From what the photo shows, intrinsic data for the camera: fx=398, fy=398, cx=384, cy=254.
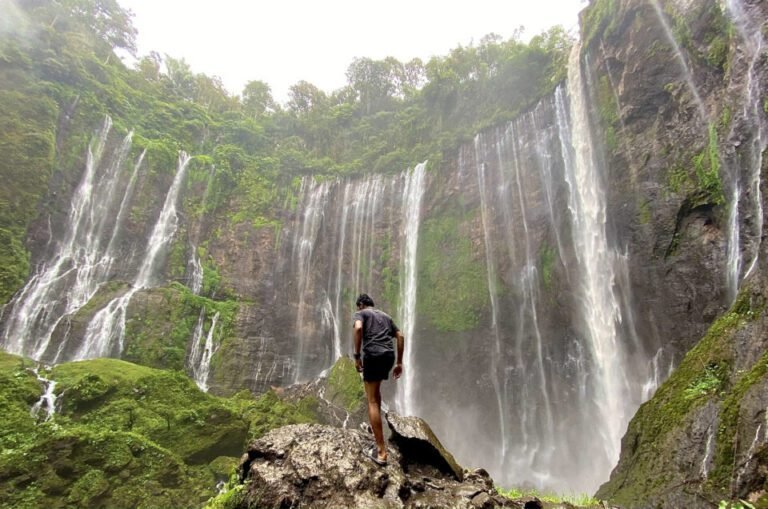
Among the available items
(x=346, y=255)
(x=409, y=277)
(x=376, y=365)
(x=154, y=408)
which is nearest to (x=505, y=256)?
(x=409, y=277)

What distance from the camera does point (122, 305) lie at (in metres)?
15.6

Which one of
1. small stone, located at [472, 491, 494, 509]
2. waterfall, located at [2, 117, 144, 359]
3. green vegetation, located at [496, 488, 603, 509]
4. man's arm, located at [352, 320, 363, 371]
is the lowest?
green vegetation, located at [496, 488, 603, 509]

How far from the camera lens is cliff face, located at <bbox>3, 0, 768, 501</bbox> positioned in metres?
11.3

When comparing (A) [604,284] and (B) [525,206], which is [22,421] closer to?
(A) [604,284]

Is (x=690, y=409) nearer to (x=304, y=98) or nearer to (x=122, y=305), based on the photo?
(x=122, y=305)

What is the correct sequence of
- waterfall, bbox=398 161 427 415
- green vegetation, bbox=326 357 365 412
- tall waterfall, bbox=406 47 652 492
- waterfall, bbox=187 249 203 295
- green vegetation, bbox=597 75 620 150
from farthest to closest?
1. waterfall, bbox=187 249 203 295
2. waterfall, bbox=398 161 427 415
3. green vegetation, bbox=597 75 620 150
4. green vegetation, bbox=326 357 365 412
5. tall waterfall, bbox=406 47 652 492

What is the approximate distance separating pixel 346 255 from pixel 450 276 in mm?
5985

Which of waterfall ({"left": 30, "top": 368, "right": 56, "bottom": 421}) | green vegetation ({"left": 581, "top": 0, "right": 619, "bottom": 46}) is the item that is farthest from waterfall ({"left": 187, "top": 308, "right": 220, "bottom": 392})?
green vegetation ({"left": 581, "top": 0, "right": 619, "bottom": 46})

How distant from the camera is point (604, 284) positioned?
1374cm

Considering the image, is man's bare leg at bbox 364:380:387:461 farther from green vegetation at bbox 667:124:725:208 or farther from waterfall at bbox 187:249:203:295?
waterfall at bbox 187:249:203:295

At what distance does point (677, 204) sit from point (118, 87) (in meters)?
27.0

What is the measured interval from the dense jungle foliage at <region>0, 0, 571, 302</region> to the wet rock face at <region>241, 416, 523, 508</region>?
15948mm

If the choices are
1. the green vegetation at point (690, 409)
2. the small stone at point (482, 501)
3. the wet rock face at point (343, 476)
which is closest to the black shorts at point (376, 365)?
the wet rock face at point (343, 476)

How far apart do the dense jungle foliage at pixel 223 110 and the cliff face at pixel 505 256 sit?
0.69m
